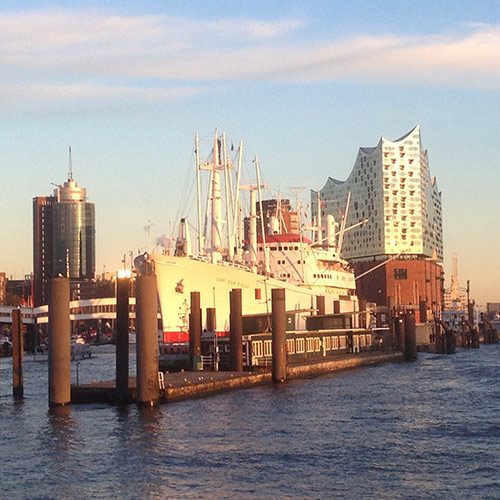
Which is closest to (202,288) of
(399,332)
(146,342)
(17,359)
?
(399,332)

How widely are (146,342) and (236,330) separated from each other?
1797cm

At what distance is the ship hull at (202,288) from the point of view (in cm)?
8262

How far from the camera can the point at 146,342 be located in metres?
45.2

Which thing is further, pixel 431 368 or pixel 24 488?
pixel 431 368

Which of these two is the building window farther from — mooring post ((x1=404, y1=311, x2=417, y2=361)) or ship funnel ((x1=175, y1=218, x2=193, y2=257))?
ship funnel ((x1=175, y1=218, x2=193, y2=257))

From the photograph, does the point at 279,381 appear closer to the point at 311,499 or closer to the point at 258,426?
the point at 258,426

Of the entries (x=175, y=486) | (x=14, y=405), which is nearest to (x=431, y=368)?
(x=14, y=405)

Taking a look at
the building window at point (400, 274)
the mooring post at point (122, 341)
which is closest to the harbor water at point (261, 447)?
the mooring post at point (122, 341)

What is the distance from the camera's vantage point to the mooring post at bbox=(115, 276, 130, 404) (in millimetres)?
47062

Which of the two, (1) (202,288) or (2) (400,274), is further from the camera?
(2) (400,274)

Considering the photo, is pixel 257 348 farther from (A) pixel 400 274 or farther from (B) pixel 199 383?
(A) pixel 400 274

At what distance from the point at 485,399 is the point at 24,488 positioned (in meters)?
31.8

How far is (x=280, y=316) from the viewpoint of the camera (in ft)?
194

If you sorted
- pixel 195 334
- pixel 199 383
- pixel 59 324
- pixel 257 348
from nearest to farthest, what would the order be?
1. pixel 59 324
2. pixel 199 383
3. pixel 195 334
4. pixel 257 348
